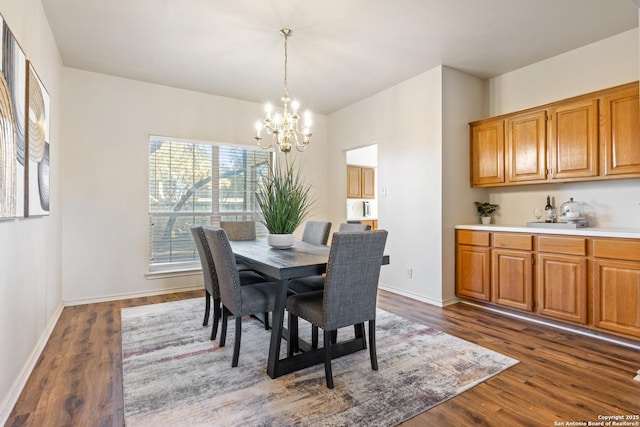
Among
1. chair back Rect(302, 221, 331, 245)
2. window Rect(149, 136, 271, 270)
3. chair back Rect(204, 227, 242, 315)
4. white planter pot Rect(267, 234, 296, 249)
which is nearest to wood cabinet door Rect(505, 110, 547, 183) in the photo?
chair back Rect(302, 221, 331, 245)

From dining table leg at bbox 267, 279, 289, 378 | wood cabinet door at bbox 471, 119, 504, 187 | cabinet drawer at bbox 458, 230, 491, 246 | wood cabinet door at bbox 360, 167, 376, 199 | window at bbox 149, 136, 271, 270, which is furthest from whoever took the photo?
wood cabinet door at bbox 360, 167, 376, 199

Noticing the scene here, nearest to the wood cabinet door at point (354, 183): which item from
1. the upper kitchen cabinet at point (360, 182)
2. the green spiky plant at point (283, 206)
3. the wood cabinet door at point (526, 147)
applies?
the upper kitchen cabinet at point (360, 182)

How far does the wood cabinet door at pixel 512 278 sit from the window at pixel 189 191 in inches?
129

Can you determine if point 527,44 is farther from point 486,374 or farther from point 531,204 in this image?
point 486,374

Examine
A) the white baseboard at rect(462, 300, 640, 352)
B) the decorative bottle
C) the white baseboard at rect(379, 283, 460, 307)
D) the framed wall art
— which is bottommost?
the white baseboard at rect(462, 300, 640, 352)

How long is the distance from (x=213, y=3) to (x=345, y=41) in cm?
121

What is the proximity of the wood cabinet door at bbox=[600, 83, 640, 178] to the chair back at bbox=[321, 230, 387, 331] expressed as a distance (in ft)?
7.69

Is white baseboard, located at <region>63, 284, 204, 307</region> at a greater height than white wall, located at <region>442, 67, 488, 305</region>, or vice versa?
white wall, located at <region>442, 67, 488, 305</region>

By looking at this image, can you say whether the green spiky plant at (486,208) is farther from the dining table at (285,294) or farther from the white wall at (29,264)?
the white wall at (29,264)

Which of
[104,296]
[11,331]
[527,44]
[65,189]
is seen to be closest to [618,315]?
[527,44]

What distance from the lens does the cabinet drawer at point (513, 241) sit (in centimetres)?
326

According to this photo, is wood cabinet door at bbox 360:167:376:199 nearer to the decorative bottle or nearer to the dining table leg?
the decorative bottle

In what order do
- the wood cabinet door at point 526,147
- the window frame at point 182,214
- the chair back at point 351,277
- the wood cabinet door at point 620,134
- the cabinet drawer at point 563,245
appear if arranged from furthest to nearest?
the window frame at point 182,214, the wood cabinet door at point 526,147, the cabinet drawer at point 563,245, the wood cabinet door at point 620,134, the chair back at point 351,277

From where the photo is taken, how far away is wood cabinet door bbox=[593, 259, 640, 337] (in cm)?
259
